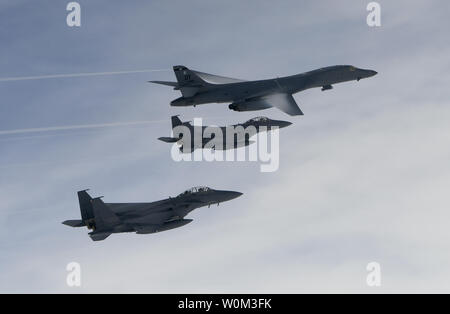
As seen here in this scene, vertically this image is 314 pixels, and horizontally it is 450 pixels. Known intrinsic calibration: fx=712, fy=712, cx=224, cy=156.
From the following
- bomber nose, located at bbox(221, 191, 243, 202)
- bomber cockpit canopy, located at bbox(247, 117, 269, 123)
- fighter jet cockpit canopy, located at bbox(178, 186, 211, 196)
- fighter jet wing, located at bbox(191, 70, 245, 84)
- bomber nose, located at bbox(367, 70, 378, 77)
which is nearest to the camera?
bomber nose, located at bbox(221, 191, 243, 202)

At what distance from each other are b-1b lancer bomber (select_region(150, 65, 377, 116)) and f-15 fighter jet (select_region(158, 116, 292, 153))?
1818 mm

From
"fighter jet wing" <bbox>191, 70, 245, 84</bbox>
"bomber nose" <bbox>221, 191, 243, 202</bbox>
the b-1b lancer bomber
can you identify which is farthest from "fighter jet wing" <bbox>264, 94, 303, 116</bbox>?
"bomber nose" <bbox>221, 191, 243, 202</bbox>

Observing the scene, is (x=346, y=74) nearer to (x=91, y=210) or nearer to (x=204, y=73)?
(x=204, y=73)

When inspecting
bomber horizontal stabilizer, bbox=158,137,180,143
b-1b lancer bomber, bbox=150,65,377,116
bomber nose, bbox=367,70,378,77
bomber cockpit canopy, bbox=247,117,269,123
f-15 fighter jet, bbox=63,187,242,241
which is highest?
bomber nose, bbox=367,70,378,77

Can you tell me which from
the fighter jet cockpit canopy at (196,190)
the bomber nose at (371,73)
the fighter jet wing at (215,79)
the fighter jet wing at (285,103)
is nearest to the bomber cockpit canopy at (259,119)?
the fighter jet wing at (285,103)

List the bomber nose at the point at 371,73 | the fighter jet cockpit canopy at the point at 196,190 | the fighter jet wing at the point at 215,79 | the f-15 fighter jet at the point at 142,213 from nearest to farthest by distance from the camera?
the f-15 fighter jet at the point at 142,213 → the fighter jet cockpit canopy at the point at 196,190 → the bomber nose at the point at 371,73 → the fighter jet wing at the point at 215,79

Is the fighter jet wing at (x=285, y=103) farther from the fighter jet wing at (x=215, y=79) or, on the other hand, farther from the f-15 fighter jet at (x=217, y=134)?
the fighter jet wing at (x=215, y=79)

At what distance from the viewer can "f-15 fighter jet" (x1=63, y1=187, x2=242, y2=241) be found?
2702 inches

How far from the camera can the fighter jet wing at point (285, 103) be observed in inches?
3142

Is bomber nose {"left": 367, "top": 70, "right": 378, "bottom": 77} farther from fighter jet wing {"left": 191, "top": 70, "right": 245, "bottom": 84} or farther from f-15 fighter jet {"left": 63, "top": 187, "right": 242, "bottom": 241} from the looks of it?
f-15 fighter jet {"left": 63, "top": 187, "right": 242, "bottom": 241}

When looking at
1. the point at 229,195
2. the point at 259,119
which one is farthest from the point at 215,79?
the point at 229,195

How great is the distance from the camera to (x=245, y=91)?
270 ft

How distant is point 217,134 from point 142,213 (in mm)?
13193

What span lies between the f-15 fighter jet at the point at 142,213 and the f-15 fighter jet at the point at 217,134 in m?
6.27
